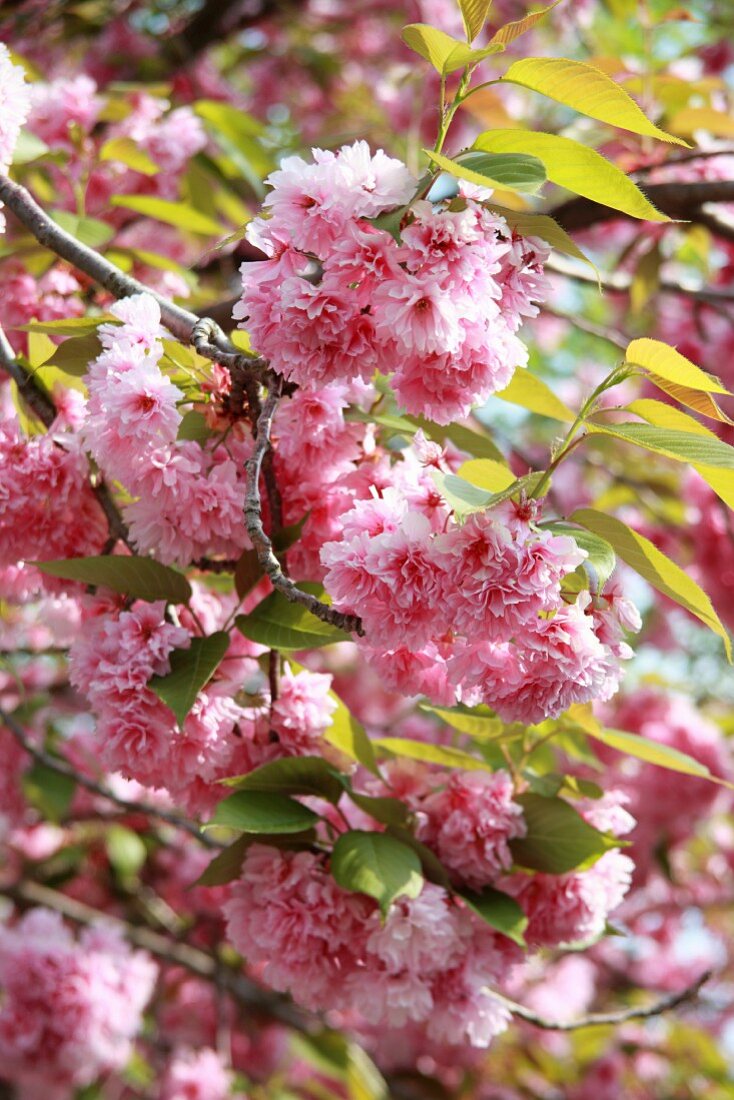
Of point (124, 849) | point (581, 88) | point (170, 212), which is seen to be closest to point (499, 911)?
point (581, 88)

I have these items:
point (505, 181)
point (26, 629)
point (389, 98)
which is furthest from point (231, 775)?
point (389, 98)

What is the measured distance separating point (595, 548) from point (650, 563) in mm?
102

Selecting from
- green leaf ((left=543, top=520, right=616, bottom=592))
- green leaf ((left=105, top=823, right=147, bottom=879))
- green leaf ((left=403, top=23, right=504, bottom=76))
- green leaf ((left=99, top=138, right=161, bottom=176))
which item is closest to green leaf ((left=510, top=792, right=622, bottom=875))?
green leaf ((left=543, top=520, right=616, bottom=592))

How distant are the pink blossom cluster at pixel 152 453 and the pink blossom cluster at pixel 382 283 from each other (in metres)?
0.14

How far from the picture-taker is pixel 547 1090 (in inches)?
169

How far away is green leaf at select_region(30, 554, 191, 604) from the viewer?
1.34 meters

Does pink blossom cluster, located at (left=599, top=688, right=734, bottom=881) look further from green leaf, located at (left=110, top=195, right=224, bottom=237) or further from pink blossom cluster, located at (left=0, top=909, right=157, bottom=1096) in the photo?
green leaf, located at (left=110, top=195, right=224, bottom=237)

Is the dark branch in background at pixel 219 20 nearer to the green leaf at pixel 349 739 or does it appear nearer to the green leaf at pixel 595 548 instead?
the green leaf at pixel 349 739

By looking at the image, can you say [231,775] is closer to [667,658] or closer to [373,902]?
[373,902]

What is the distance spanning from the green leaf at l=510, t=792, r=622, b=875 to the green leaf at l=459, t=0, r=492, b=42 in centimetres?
96

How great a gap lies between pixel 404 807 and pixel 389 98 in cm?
308

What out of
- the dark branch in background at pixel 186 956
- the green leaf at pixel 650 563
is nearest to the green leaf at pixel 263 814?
the green leaf at pixel 650 563

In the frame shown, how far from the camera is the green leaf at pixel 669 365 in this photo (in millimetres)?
1079

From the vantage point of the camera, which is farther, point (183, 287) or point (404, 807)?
point (183, 287)
